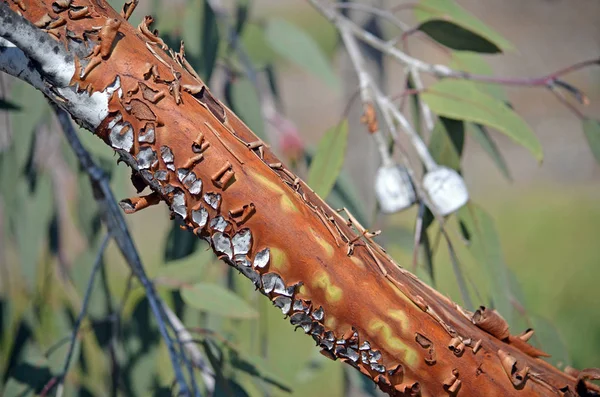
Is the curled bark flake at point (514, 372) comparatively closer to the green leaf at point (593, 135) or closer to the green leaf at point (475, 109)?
the green leaf at point (475, 109)

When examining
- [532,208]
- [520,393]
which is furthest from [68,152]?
[532,208]

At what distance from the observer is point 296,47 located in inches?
48.2

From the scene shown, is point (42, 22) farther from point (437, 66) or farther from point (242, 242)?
point (437, 66)

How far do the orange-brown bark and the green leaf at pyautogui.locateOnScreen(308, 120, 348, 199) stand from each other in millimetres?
273

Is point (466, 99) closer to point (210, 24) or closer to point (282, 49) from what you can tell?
point (210, 24)

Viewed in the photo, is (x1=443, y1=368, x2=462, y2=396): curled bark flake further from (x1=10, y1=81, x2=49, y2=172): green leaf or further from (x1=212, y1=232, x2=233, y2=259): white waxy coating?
(x1=10, y1=81, x2=49, y2=172): green leaf

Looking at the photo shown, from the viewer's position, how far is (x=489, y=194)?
356cm

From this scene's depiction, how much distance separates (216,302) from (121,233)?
0.15 metres

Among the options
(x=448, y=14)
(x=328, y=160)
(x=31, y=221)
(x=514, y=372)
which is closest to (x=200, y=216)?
(x=514, y=372)

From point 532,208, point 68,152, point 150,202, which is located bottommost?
point 68,152

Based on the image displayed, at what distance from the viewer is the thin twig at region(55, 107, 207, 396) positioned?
0.69 m

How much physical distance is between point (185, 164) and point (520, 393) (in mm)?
281

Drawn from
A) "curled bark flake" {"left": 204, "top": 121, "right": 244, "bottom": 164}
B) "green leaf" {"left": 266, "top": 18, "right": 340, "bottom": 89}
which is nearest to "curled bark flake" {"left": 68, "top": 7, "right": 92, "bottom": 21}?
"curled bark flake" {"left": 204, "top": 121, "right": 244, "bottom": 164}

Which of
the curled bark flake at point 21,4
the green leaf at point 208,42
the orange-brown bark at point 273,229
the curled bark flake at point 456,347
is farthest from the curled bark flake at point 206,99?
the green leaf at point 208,42
